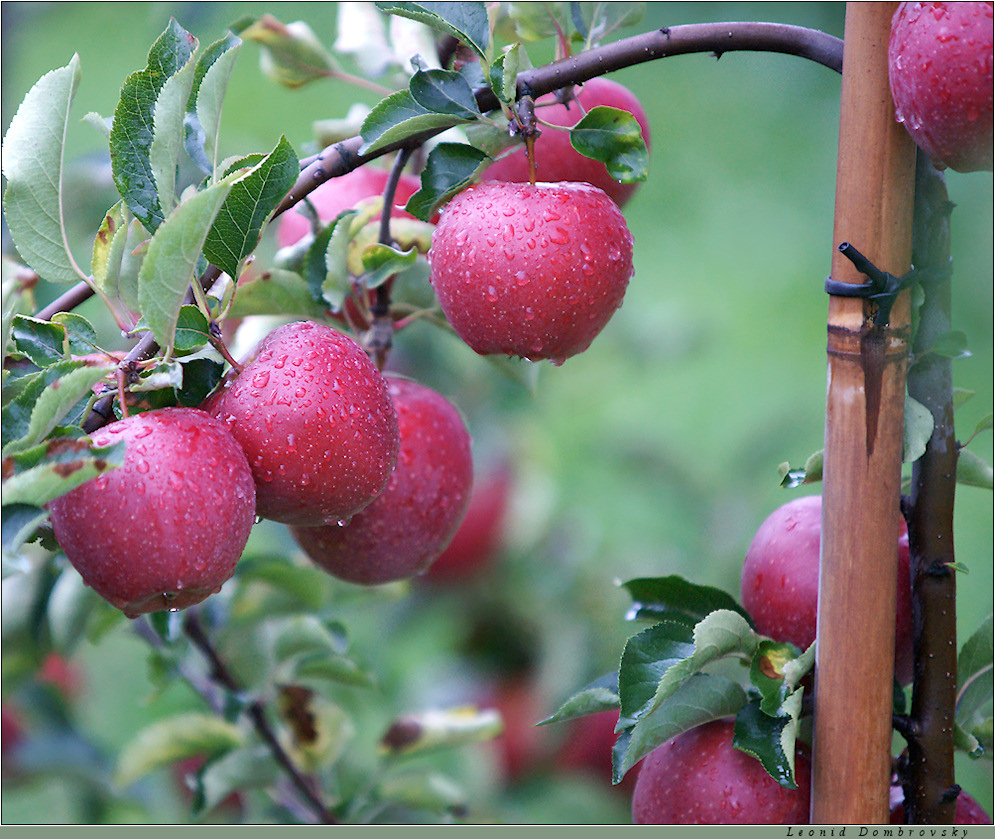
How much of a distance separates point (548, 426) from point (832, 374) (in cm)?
215

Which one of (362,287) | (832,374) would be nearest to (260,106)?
(362,287)

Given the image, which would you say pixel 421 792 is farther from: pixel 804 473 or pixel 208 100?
pixel 208 100

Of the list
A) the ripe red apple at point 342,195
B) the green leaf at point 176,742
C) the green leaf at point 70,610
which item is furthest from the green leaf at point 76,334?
the green leaf at point 176,742

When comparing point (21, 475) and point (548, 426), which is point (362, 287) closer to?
point (21, 475)

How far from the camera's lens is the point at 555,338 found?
55 centimetres

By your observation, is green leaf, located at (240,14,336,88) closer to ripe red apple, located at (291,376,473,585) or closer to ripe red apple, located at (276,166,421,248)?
ripe red apple, located at (276,166,421,248)

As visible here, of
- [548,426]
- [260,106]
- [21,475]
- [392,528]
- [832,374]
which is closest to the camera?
[21,475]

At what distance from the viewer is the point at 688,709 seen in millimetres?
566

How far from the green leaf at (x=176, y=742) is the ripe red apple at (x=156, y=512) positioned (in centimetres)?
47

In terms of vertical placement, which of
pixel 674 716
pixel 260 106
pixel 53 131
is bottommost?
pixel 674 716

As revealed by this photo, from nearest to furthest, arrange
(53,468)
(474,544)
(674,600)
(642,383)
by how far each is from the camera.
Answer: (53,468)
(674,600)
(474,544)
(642,383)

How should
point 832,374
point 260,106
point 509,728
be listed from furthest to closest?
point 260,106, point 509,728, point 832,374

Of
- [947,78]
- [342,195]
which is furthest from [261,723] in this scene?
[947,78]

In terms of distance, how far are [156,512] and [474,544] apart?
0.94m
